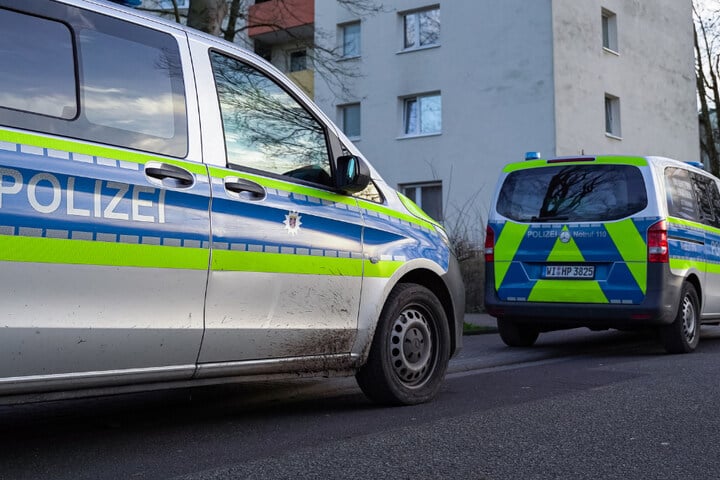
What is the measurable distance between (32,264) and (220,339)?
110 cm

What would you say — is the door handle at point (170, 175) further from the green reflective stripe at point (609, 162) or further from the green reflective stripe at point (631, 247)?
the green reflective stripe at point (609, 162)

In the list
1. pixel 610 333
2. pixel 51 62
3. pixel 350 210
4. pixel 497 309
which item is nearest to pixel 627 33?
pixel 610 333

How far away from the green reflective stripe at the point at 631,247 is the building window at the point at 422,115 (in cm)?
1624

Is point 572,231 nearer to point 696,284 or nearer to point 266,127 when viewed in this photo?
point 696,284

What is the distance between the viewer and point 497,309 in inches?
352

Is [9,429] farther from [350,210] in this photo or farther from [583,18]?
[583,18]

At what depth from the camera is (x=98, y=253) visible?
3.72m

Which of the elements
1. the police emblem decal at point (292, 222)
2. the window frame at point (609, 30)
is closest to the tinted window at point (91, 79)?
the police emblem decal at point (292, 222)

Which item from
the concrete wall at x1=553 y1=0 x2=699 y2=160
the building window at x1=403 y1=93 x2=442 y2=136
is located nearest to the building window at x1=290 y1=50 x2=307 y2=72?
the building window at x1=403 y1=93 x2=442 y2=136

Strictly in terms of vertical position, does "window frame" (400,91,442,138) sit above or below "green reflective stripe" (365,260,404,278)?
above

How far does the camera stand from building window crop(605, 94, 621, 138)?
24.9 metres

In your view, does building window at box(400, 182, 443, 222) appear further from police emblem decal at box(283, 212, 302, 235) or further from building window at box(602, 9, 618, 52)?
police emblem decal at box(283, 212, 302, 235)

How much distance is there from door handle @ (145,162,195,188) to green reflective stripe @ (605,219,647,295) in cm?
514

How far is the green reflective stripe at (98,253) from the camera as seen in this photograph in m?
3.44
